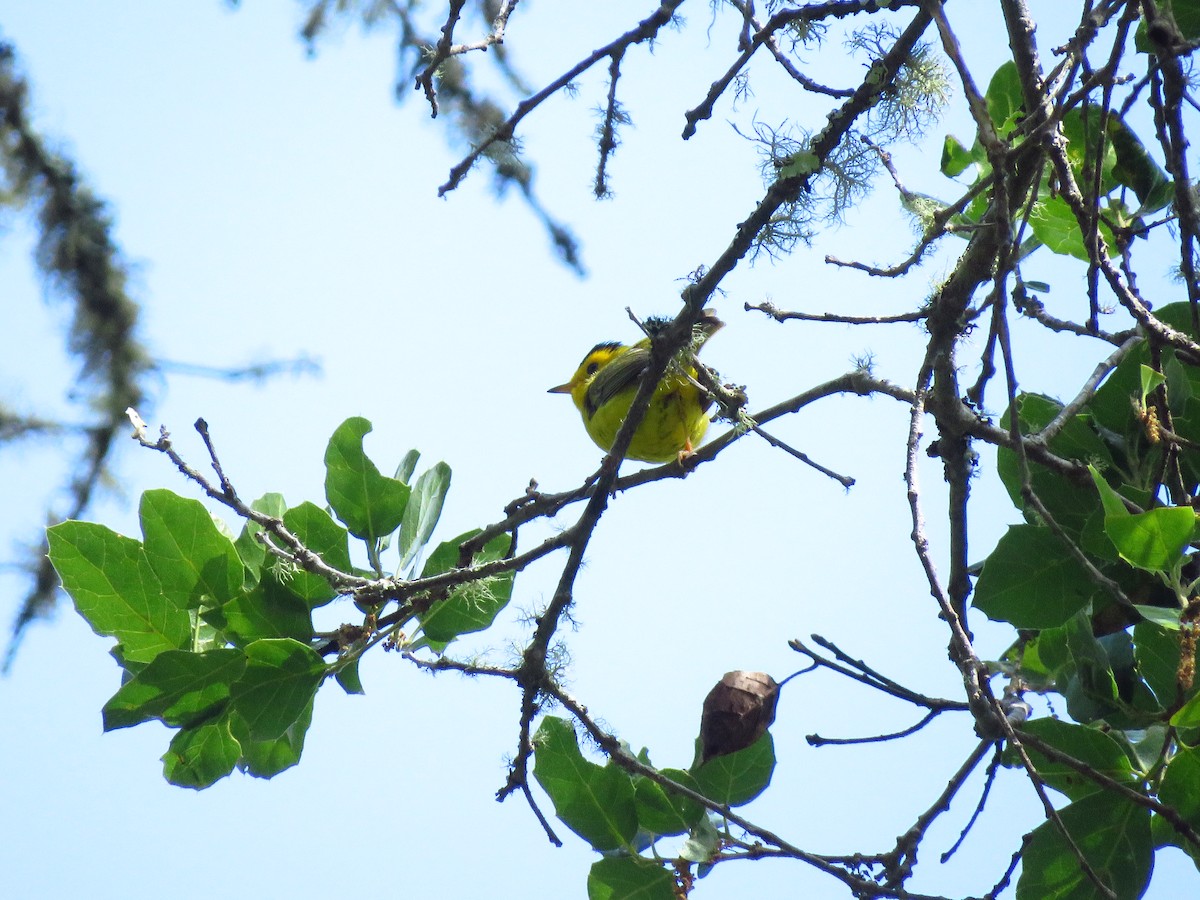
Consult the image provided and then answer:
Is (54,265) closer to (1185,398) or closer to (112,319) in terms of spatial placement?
(112,319)

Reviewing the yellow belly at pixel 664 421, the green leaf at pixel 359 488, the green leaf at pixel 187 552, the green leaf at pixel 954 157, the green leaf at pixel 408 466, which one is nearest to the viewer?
the green leaf at pixel 187 552

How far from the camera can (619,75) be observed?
254 centimetres

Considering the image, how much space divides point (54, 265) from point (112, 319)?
407 mm

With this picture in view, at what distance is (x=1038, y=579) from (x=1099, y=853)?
488 millimetres

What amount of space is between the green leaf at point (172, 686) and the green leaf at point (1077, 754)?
153cm

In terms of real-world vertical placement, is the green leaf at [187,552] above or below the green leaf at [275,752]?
above

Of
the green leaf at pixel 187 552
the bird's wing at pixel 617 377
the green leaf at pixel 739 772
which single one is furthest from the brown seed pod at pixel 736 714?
the bird's wing at pixel 617 377

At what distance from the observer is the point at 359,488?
91.9 inches

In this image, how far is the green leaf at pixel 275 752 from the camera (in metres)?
2.20

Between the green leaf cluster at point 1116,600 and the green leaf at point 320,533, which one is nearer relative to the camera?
the green leaf cluster at point 1116,600

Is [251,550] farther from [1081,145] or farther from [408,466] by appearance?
[1081,145]

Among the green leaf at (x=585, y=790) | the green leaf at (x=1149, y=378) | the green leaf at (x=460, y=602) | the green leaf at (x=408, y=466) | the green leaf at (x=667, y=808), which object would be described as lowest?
the green leaf at (x=667, y=808)

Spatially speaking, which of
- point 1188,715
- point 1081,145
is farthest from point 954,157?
point 1188,715

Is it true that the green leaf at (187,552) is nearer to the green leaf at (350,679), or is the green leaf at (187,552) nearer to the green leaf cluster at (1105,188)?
the green leaf at (350,679)
